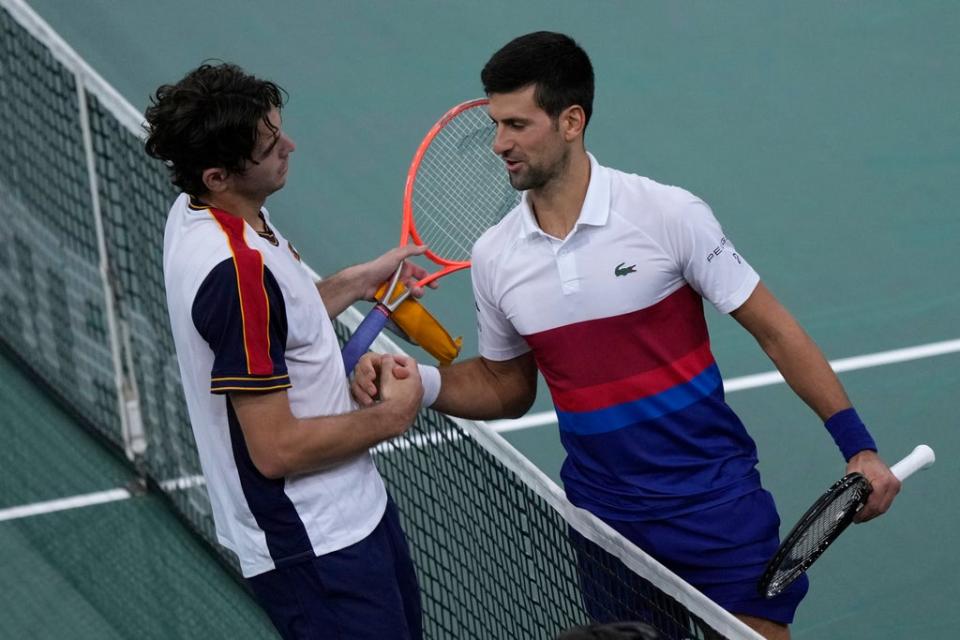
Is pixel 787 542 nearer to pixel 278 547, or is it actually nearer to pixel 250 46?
pixel 278 547

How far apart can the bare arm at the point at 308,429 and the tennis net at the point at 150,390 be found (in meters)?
0.44

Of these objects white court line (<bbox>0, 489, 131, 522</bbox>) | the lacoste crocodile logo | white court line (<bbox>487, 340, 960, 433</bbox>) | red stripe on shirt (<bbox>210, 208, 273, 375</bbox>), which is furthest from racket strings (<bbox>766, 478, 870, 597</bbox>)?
white court line (<bbox>0, 489, 131, 522</bbox>)

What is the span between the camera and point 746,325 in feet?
12.3

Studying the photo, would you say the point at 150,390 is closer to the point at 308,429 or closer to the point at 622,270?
the point at 308,429

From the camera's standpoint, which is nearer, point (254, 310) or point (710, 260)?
point (254, 310)

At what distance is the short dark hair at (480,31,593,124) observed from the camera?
372cm

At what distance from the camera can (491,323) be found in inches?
155

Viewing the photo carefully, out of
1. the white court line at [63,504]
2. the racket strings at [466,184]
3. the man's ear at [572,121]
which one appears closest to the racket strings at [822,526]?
the man's ear at [572,121]

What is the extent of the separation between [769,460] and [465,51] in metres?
3.74

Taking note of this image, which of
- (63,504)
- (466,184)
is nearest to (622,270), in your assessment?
(466,184)

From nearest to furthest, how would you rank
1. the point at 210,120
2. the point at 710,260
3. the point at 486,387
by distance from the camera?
the point at 210,120
the point at 710,260
the point at 486,387

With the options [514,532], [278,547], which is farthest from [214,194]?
[514,532]

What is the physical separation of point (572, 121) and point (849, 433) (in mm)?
1033

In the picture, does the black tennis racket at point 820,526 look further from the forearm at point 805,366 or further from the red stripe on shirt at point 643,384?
the red stripe on shirt at point 643,384
